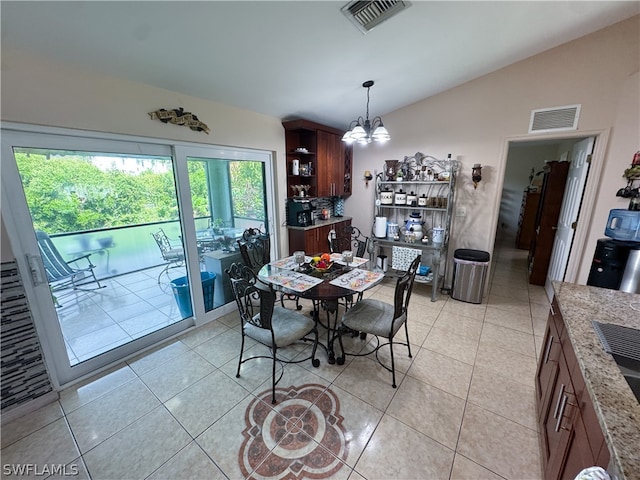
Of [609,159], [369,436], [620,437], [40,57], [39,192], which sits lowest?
[369,436]

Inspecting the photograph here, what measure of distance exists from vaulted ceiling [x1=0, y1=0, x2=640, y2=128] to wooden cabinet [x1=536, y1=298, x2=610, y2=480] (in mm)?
2335

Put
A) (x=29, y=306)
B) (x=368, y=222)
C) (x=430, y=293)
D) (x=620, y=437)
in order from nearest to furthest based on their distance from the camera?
1. (x=620, y=437)
2. (x=29, y=306)
3. (x=430, y=293)
4. (x=368, y=222)

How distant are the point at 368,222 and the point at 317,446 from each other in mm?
3546

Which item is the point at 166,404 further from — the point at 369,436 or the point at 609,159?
the point at 609,159

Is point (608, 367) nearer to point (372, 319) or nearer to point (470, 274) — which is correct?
point (372, 319)

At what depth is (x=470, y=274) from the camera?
11.1ft

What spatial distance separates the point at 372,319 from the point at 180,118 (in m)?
2.54

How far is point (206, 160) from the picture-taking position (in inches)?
112

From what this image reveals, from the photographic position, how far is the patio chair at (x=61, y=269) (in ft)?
6.47

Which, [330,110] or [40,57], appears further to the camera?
[330,110]

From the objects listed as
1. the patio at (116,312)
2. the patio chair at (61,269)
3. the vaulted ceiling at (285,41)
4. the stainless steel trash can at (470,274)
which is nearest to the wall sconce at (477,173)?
the stainless steel trash can at (470,274)

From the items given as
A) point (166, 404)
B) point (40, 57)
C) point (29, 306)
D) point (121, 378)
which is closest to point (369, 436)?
point (166, 404)

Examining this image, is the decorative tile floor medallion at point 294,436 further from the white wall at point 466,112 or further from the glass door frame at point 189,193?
the white wall at point 466,112

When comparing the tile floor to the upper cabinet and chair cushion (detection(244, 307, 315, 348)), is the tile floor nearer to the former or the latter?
chair cushion (detection(244, 307, 315, 348))
